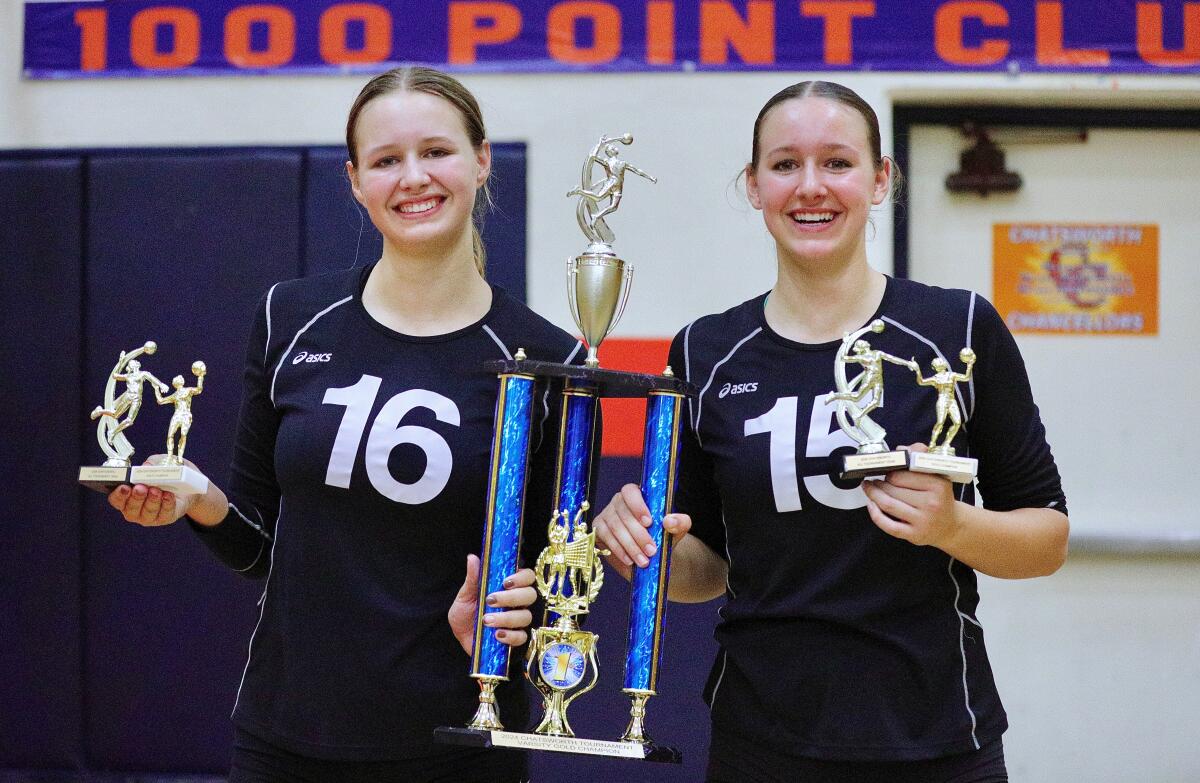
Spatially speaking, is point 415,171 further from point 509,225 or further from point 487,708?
point 509,225

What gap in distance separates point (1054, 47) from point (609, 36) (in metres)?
1.29

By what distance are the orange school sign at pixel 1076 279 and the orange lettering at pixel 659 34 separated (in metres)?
1.12

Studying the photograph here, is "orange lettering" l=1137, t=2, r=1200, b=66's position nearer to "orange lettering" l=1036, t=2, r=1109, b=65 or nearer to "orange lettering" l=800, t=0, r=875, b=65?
"orange lettering" l=1036, t=2, r=1109, b=65

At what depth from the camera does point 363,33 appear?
3.67 m

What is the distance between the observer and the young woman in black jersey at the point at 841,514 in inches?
63.3

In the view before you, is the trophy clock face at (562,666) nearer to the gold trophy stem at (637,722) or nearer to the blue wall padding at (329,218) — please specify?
the gold trophy stem at (637,722)

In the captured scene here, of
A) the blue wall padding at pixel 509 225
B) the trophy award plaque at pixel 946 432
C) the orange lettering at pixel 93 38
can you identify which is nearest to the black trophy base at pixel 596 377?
the trophy award plaque at pixel 946 432

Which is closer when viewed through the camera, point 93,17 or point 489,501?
point 489,501

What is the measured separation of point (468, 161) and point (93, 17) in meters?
2.45

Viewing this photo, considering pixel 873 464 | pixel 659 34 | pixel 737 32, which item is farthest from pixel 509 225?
→ pixel 873 464

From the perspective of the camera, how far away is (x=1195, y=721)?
3676mm

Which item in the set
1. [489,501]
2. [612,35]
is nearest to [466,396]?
[489,501]

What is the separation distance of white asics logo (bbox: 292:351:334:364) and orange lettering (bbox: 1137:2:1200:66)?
278 centimetres

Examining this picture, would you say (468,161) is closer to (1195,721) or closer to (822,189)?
(822,189)
